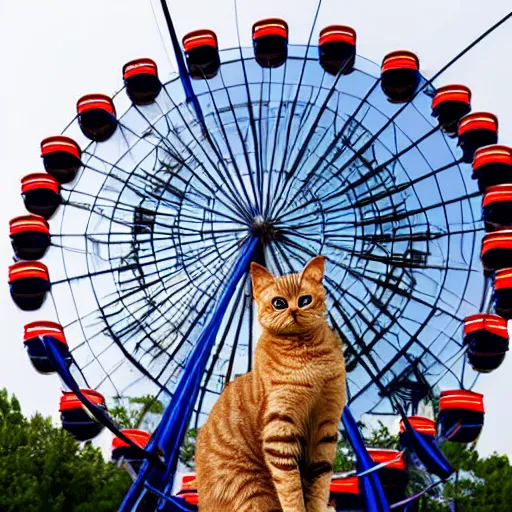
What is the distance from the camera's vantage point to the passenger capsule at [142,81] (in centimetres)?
1541

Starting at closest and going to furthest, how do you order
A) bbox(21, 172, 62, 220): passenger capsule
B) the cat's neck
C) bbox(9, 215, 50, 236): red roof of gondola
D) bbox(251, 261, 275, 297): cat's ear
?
1. the cat's neck
2. bbox(251, 261, 275, 297): cat's ear
3. bbox(9, 215, 50, 236): red roof of gondola
4. bbox(21, 172, 62, 220): passenger capsule

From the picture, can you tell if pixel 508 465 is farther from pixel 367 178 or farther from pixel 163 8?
pixel 163 8

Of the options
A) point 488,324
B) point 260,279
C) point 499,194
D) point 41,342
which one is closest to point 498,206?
point 499,194

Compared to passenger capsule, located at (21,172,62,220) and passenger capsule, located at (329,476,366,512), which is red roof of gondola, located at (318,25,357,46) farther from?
passenger capsule, located at (329,476,366,512)

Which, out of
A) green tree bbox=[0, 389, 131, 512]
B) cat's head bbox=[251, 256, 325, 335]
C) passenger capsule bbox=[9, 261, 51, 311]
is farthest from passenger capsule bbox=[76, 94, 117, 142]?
green tree bbox=[0, 389, 131, 512]

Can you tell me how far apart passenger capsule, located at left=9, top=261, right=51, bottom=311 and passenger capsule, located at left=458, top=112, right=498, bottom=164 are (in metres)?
6.82

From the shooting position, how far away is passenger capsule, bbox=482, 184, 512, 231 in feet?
43.0

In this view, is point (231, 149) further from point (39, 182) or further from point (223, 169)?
point (39, 182)

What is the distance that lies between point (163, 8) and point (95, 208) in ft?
13.9

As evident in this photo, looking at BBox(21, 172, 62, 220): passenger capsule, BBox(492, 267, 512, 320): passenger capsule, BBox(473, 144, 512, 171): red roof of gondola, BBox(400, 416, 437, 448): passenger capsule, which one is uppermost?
BBox(473, 144, 512, 171): red roof of gondola

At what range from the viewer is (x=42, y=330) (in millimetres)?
13906

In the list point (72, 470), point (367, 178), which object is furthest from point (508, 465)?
point (367, 178)

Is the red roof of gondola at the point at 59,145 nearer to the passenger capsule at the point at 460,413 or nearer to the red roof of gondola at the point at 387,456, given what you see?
the red roof of gondola at the point at 387,456

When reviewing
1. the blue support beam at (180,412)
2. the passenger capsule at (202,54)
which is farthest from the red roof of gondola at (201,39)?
the blue support beam at (180,412)
